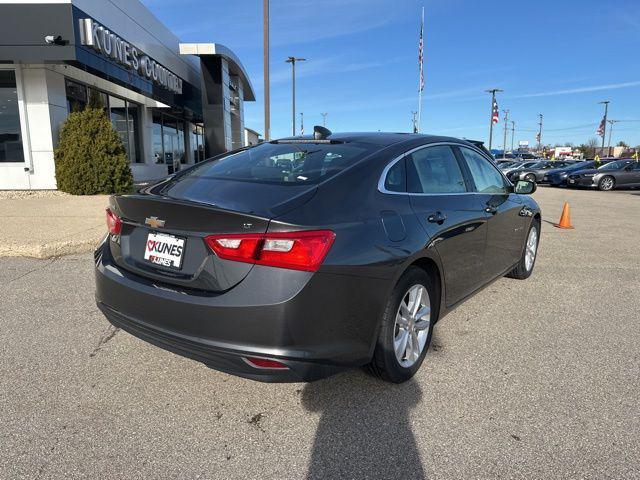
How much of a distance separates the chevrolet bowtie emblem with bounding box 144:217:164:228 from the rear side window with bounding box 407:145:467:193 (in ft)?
5.21

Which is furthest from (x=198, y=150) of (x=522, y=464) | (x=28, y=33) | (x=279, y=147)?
(x=522, y=464)

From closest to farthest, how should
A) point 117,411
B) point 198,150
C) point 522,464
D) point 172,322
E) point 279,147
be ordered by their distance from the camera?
point 522,464 → point 172,322 → point 117,411 → point 279,147 → point 198,150

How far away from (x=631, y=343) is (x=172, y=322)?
11.6 ft

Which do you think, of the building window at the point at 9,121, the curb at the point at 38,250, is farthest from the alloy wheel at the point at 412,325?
the building window at the point at 9,121

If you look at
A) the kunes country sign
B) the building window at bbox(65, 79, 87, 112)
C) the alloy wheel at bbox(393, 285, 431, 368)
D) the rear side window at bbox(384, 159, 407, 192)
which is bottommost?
the alloy wheel at bbox(393, 285, 431, 368)

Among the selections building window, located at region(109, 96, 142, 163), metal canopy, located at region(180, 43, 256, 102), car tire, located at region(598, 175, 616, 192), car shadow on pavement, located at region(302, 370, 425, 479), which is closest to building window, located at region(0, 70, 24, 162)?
building window, located at region(109, 96, 142, 163)

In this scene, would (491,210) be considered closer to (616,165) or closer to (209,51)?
(209,51)

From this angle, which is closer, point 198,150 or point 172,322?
point 172,322

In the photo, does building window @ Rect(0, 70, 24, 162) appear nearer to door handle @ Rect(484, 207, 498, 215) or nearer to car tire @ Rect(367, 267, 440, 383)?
door handle @ Rect(484, 207, 498, 215)

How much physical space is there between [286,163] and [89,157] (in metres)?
10.9

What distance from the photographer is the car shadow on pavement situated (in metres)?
2.33

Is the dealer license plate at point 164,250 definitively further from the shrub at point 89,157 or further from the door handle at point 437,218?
the shrub at point 89,157

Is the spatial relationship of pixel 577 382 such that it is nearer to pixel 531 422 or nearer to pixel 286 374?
pixel 531 422

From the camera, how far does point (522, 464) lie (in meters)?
2.36
